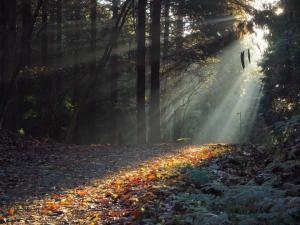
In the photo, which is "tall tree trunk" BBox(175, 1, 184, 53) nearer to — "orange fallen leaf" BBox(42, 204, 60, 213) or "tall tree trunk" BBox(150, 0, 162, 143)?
"tall tree trunk" BBox(150, 0, 162, 143)

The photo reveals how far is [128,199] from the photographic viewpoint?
6.84 m

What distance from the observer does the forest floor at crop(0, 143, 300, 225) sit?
15.5 ft

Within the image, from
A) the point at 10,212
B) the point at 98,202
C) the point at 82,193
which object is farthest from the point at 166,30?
the point at 10,212

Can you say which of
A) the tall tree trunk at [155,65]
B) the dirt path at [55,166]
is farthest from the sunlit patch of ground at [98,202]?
the tall tree trunk at [155,65]

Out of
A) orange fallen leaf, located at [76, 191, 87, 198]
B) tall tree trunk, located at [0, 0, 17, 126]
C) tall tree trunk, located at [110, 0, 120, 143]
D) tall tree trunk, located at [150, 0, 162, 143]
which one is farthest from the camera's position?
tall tree trunk, located at [110, 0, 120, 143]

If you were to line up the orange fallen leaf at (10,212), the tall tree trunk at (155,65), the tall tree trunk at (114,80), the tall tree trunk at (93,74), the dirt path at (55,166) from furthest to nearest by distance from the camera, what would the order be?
the tall tree trunk at (114,80) → the tall tree trunk at (93,74) → the tall tree trunk at (155,65) → the dirt path at (55,166) → the orange fallen leaf at (10,212)

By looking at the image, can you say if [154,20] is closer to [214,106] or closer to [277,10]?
[277,10]

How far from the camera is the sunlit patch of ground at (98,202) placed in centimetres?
604

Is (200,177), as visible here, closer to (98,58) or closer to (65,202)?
(65,202)

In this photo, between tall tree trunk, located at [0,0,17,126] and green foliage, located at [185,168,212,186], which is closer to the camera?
green foliage, located at [185,168,212,186]

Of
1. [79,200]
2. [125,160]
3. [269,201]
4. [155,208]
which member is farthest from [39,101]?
[269,201]

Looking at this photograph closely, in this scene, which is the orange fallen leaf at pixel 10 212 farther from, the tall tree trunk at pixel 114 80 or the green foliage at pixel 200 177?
the tall tree trunk at pixel 114 80

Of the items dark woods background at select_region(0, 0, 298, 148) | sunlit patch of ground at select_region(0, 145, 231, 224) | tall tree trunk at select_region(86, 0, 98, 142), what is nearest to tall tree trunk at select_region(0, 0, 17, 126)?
dark woods background at select_region(0, 0, 298, 148)

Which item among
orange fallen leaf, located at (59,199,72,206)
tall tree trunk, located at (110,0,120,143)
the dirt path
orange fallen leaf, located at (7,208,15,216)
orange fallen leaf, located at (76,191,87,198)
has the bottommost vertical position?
orange fallen leaf, located at (7,208,15,216)
